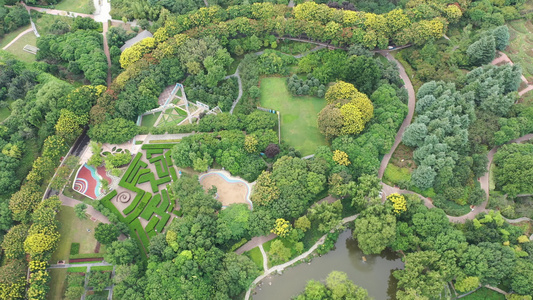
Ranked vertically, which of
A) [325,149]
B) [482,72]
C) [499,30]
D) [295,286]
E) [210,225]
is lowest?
[295,286]

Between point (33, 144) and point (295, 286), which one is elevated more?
point (33, 144)

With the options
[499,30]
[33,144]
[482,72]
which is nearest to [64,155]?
[33,144]

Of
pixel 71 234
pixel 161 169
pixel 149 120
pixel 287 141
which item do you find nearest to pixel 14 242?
pixel 71 234

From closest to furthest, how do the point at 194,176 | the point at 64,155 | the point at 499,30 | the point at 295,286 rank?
the point at 295,286 < the point at 194,176 < the point at 64,155 < the point at 499,30

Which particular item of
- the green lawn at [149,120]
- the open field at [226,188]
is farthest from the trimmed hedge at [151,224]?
the green lawn at [149,120]

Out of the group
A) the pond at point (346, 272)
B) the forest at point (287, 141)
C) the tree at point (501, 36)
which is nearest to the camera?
the forest at point (287, 141)

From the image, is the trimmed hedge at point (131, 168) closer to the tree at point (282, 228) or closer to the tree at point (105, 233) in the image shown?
the tree at point (105, 233)

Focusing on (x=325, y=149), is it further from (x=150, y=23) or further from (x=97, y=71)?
(x=150, y=23)
